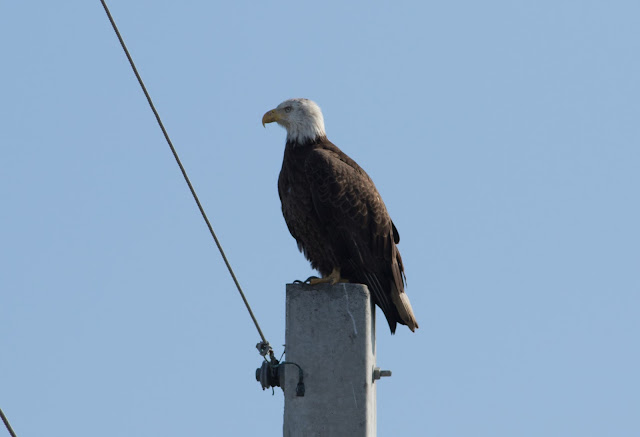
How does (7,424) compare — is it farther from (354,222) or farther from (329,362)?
(354,222)

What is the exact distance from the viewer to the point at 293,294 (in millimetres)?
4879

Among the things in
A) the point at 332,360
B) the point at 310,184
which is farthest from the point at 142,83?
the point at 332,360

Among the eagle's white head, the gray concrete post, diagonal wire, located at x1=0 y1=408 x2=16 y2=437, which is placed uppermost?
the eagle's white head

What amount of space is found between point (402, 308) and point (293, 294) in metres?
1.39

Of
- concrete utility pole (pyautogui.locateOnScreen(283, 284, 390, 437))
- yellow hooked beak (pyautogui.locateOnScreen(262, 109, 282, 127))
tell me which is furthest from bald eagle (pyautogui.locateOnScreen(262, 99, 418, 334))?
concrete utility pole (pyautogui.locateOnScreen(283, 284, 390, 437))

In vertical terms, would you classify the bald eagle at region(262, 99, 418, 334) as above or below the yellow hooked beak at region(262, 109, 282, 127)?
below

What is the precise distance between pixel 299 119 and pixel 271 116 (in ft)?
0.93

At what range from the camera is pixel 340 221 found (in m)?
6.54

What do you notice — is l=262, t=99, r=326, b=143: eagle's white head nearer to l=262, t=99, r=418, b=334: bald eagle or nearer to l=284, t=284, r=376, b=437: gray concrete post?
l=262, t=99, r=418, b=334: bald eagle

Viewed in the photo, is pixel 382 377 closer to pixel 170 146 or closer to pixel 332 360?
pixel 332 360

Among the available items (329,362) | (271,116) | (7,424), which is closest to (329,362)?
(329,362)

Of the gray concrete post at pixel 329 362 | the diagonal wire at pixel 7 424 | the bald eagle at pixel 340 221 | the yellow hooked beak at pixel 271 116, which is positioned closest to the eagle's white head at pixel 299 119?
the yellow hooked beak at pixel 271 116

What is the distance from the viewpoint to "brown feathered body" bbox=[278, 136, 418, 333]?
638 centimetres

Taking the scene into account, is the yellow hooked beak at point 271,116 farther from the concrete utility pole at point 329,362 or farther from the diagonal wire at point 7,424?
the diagonal wire at point 7,424
